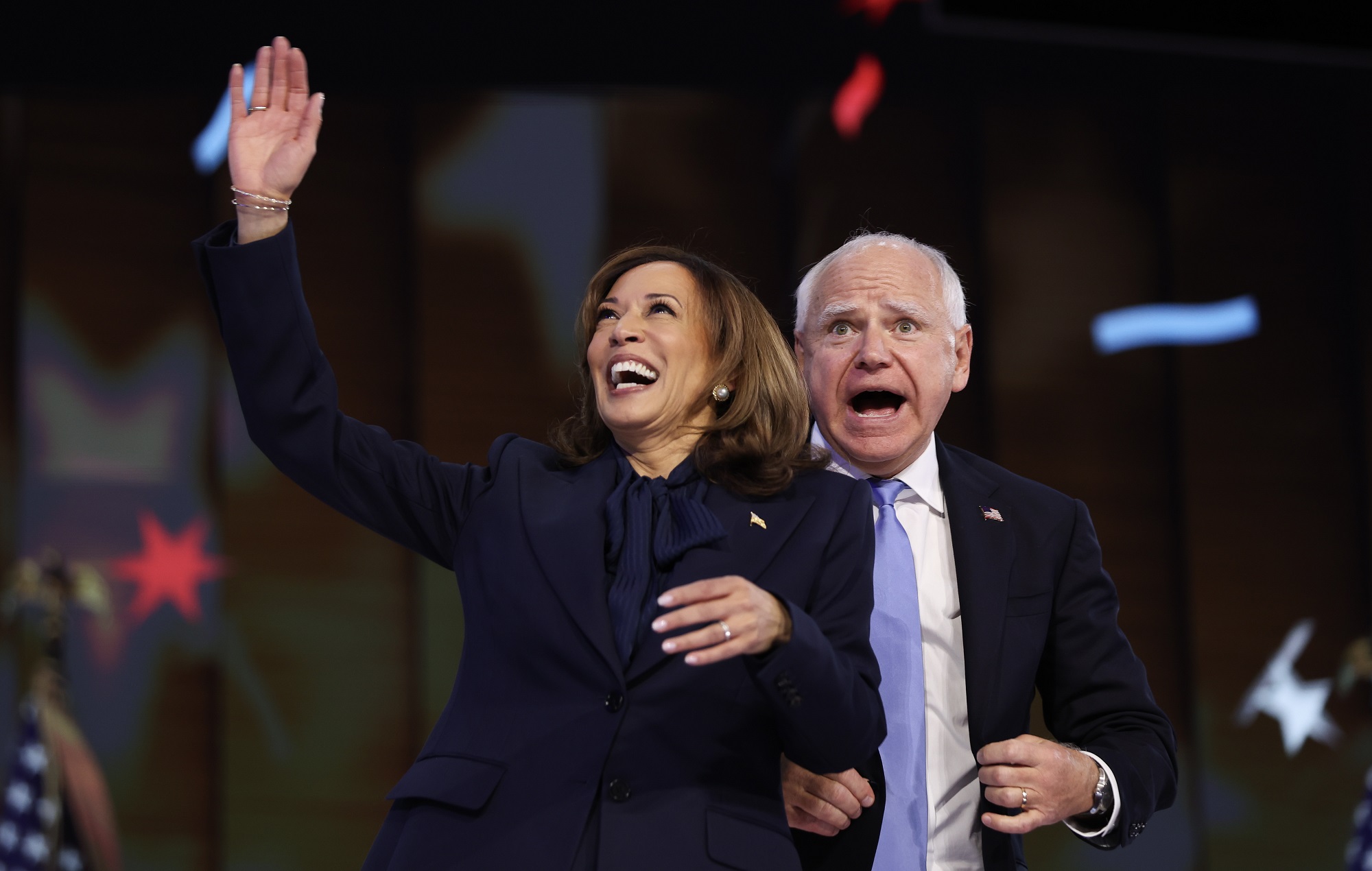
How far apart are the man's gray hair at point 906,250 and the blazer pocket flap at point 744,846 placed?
0.96m

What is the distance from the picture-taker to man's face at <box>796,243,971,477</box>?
1.99 m

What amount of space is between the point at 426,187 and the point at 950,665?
3.25 m

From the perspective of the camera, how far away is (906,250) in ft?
6.84

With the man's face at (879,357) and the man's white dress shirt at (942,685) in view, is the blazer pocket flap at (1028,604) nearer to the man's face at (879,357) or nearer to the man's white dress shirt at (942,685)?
the man's white dress shirt at (942,685)

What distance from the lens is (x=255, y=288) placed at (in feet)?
4.61

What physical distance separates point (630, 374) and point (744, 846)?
57 centimetres

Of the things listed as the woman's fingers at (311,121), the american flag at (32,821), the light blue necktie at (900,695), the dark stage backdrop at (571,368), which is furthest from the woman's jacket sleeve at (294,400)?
the american flag at (32,821)

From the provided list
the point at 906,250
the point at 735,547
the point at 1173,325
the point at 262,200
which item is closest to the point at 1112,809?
the point at 735,547

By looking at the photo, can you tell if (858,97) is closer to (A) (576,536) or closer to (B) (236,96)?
(B) (236,96)

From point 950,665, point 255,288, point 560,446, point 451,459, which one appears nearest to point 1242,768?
point 451,459

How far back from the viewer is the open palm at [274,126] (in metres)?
1.46

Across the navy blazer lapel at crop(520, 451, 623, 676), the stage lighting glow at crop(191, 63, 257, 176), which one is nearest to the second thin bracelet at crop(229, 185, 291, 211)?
the navy blazer lapel at crop(520, 451, 623, 676)

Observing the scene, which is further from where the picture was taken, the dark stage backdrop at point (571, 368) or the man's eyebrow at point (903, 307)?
the dark stage backdrop at point (571, 368)

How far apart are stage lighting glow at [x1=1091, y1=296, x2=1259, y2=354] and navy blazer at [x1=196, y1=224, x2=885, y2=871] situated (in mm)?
3373
